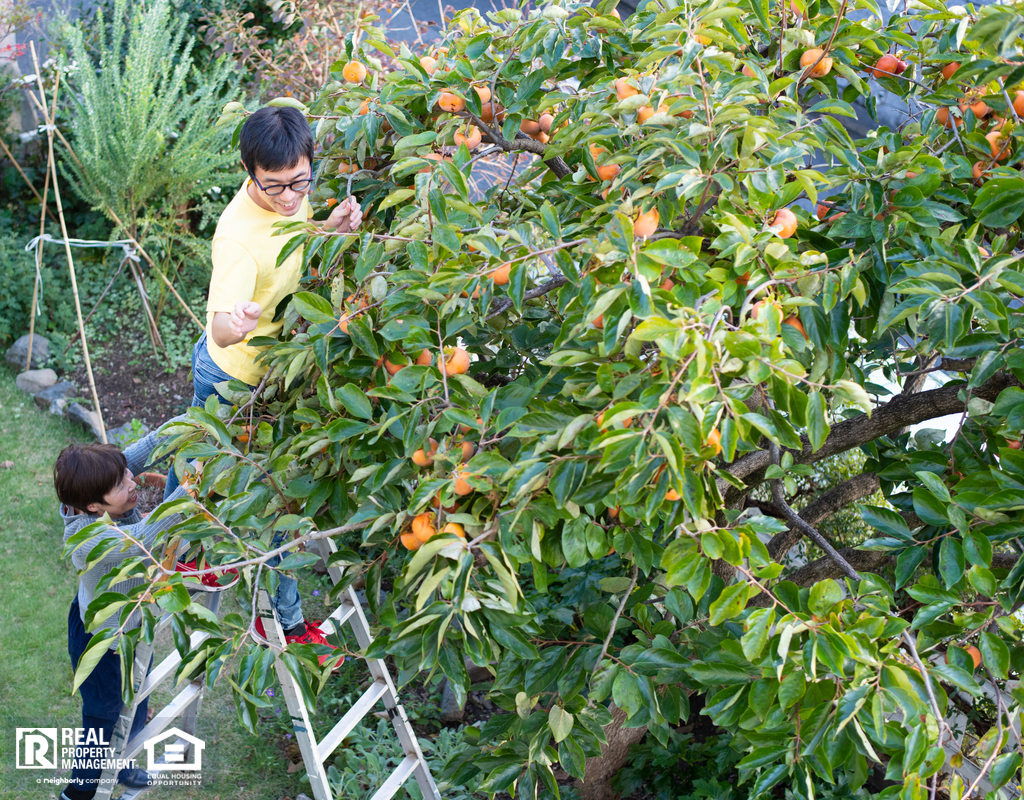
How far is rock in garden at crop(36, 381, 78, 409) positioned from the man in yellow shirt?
2.47 meters

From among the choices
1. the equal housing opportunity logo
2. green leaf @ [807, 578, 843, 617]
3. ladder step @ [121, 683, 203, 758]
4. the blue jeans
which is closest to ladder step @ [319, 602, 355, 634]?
the blue jeans

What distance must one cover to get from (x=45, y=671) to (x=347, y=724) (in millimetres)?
1341

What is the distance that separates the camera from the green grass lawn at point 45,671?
2521 millimetres

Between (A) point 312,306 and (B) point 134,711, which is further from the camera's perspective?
(B) point 134,711

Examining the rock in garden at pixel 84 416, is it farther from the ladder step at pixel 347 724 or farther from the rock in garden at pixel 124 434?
the ladder step at pixel 347 724

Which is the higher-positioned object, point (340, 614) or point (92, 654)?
point (92, 654)

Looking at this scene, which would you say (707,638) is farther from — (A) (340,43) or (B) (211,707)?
(A) (340,43)

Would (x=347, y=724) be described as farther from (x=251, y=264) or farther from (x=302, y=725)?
(x=251, y=264)

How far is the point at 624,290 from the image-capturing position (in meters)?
1.08

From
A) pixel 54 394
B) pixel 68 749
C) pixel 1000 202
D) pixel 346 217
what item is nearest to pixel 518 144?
pixel 346 217

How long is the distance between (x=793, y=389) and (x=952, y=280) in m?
0.29

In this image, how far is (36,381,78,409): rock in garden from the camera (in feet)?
13.3

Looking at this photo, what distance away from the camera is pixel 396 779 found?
2205mm

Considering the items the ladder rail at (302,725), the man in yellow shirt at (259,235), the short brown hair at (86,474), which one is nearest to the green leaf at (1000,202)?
the man in yellow shirt at (259,235)
